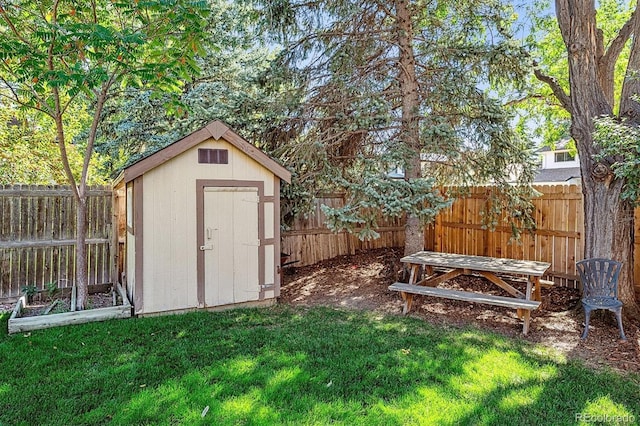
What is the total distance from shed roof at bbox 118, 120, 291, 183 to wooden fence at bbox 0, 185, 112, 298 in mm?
1976

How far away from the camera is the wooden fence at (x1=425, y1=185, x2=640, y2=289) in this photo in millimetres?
6023

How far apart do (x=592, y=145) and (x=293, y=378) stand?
458 cm

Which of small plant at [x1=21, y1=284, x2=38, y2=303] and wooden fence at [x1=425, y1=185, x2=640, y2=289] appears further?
wooden fence at [x1=425, y1=185, x2=640, y2=289]

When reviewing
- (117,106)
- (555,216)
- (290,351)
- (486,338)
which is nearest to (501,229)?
(555,216)

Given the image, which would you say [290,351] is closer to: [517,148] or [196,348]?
[196,348]

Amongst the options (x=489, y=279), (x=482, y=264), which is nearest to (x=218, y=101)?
(x=482, y=264)

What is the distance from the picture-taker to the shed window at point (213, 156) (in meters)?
5.23

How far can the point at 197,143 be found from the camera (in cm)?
A: 512

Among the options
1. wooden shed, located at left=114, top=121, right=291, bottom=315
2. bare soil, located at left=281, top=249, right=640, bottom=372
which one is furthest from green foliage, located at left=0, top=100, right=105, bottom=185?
bare soil, located at left=281, top=249, right=640, bottom=372

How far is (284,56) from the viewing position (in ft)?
22.1

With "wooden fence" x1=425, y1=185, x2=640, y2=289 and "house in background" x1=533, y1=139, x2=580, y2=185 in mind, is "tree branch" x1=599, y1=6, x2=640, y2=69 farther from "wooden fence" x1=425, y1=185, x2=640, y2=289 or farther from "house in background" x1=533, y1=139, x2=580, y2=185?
"house in background" x1=533, y1=139, x2=580, y2=185

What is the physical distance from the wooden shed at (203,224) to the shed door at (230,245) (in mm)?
14

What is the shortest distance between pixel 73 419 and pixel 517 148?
20.4ft

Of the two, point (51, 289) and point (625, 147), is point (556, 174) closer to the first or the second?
point (625, 147)
